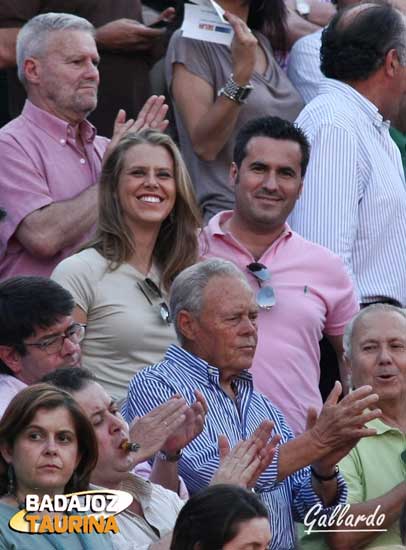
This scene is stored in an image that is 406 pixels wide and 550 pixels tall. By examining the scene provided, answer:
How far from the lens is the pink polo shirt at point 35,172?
7859 millimetres

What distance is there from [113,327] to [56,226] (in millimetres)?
659

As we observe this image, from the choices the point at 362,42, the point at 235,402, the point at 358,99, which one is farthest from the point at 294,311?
the point at 362,42

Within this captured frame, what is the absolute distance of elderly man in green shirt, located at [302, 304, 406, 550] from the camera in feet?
23.1

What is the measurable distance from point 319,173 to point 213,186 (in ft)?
1.84

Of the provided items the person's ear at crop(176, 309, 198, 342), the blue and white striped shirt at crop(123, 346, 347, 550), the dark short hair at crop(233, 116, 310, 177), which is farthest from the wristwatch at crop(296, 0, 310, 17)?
the blue and white striped shirt at crop(123, 346, 347, 550)

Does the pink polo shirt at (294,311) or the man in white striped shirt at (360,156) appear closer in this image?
the pink polo shirt at (294,311)

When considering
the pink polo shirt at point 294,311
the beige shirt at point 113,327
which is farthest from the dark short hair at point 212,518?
the pink polo shirt at point 294,311

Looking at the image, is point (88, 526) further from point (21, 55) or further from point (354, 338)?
point (21, 55)

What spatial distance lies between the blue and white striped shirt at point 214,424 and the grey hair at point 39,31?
72.4 inches

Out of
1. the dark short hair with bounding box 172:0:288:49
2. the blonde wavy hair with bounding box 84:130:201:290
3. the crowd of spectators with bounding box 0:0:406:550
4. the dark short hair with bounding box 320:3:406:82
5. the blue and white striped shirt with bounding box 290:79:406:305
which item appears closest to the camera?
the crowd of spectators with bounding box 0:0:406:550

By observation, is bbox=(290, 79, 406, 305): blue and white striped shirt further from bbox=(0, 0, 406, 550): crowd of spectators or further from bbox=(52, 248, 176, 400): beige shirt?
bbox=(52, 248, 176, 400): beige shirt

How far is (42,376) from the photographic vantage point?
6.58 meters

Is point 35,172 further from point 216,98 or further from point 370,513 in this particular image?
point 370,513

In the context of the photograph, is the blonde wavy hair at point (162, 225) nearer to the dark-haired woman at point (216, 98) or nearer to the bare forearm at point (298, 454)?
the dark-haired woman at point (216, 98)
